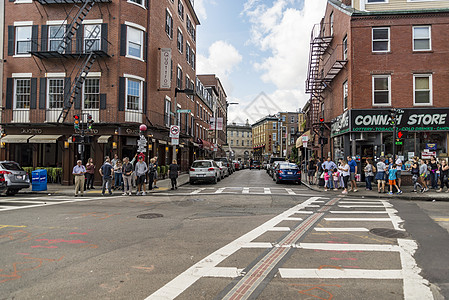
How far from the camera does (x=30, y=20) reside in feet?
68.2

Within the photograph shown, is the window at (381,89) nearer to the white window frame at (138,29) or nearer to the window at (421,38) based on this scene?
the window at (421,38)

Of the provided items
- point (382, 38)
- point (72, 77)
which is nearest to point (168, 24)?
point (72, 77)

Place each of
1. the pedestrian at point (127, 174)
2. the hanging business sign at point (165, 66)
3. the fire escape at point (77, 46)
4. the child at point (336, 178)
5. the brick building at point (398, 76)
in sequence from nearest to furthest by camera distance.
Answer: the pedestrian at point (127, 174)
the child at point (336, 178)
the brick building at point (398, 76)
the fire escape at point (77, 46)
the hanging business sign at point (165, 66)

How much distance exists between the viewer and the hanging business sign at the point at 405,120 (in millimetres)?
18578

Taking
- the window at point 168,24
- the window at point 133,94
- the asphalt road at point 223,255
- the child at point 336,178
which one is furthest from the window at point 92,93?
the child at point 336,178

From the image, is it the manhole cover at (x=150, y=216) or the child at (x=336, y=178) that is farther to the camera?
the child at (x=336, y=178)

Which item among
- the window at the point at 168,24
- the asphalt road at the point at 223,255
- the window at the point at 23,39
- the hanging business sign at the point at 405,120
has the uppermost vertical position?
the window at the point at 168,24

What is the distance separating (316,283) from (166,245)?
3.05m

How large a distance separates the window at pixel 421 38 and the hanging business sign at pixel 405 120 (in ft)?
12.9

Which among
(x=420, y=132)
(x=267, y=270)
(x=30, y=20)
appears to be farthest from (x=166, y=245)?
(x=30, y=20)

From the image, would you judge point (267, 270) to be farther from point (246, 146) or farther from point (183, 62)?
point (246, 146)

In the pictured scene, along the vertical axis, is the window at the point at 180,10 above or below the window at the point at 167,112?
above

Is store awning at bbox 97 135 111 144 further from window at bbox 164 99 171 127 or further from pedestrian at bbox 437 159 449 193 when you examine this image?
pedestrian at bbox 437 159 449 193

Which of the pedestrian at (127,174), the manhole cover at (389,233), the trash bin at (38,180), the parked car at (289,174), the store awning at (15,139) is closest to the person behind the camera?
the manhole cover at (389,233)
